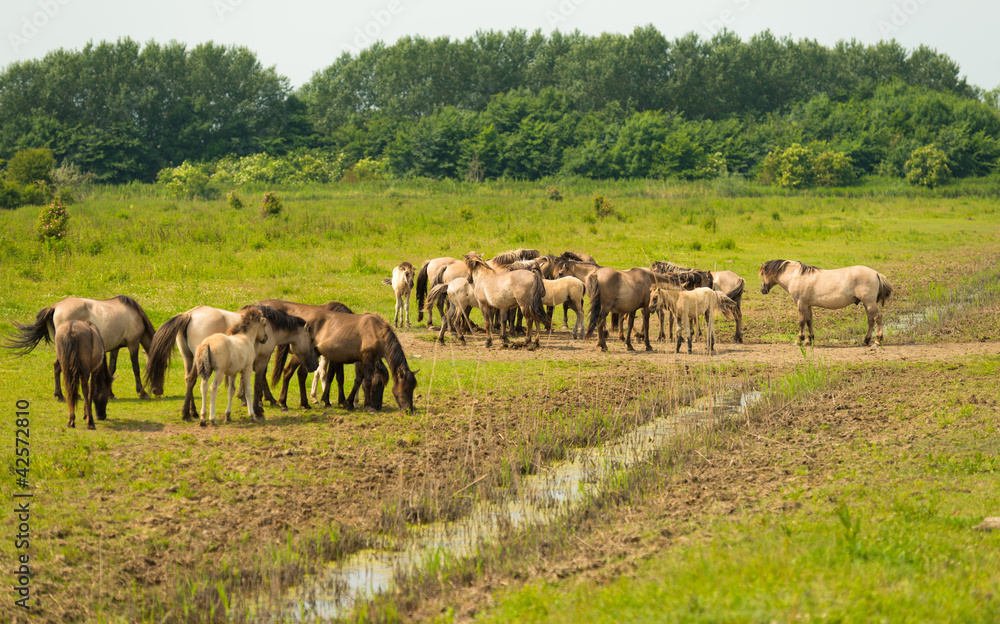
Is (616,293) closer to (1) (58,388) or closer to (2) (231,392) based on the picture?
(2) (231,392)

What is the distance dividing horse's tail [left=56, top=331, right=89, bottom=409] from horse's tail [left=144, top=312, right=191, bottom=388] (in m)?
0.88

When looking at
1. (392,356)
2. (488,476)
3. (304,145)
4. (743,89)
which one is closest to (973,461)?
(488,476)

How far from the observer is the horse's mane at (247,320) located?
10195 millimetres

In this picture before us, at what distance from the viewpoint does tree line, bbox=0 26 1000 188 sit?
209 feet

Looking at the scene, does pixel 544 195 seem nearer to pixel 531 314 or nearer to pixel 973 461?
pixel 531 314

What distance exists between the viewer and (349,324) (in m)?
10.9

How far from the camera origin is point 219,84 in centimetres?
7244

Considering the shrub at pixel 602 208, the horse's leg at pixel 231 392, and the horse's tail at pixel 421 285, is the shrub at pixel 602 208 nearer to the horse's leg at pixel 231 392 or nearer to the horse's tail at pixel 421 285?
the horse's tail at pixel 421 285

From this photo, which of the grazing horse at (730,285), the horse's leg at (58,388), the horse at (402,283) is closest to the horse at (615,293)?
the grazing horse at (730,285)

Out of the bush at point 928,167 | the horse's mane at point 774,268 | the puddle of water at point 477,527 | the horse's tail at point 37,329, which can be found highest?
the bush at point 928,167

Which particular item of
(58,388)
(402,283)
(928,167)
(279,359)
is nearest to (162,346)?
(279,359)

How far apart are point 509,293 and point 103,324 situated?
6.64 metres

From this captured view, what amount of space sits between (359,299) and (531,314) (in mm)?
5869

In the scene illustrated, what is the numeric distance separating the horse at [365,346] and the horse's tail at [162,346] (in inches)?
62.3
